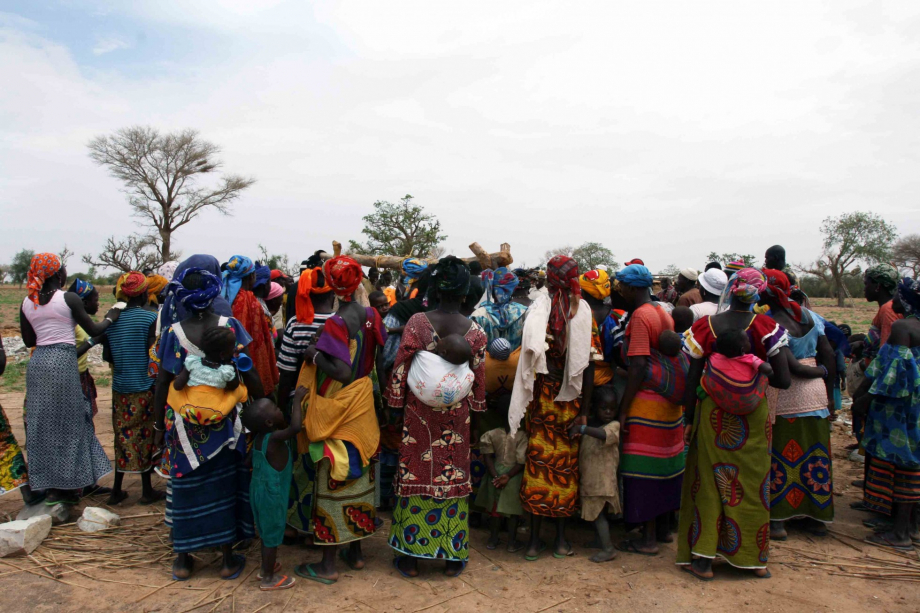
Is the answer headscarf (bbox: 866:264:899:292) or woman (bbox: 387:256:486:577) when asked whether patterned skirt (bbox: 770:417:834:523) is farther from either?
woman (bbox: 387:256:486:577)

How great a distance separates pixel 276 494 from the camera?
3.56 metres

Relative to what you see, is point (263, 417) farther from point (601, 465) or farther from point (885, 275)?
point (885, 275)

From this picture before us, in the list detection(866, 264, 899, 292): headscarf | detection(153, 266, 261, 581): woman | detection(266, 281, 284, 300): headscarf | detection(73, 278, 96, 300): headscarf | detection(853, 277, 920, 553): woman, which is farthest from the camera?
detection(266, 281, 284, 300): headscarf

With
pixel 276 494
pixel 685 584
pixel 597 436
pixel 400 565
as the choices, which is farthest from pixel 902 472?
pixel 276 494

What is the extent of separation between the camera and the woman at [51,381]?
4703mm

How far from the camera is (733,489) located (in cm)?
375

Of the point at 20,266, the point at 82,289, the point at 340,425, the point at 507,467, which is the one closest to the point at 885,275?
the point at 507,467

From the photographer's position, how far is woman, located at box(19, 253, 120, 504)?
15.4 feet

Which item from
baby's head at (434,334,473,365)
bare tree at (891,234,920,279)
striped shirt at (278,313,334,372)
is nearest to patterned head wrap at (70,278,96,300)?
striped shirt at (278,313,334,372)

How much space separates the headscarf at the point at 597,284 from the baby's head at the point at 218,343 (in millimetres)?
2399

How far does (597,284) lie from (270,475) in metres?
2.56

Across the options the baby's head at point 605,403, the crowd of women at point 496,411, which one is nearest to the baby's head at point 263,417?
the crowd of women at point 496,411

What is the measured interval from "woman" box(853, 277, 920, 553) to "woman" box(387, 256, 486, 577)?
306 centimetres

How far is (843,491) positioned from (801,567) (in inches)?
80.5
